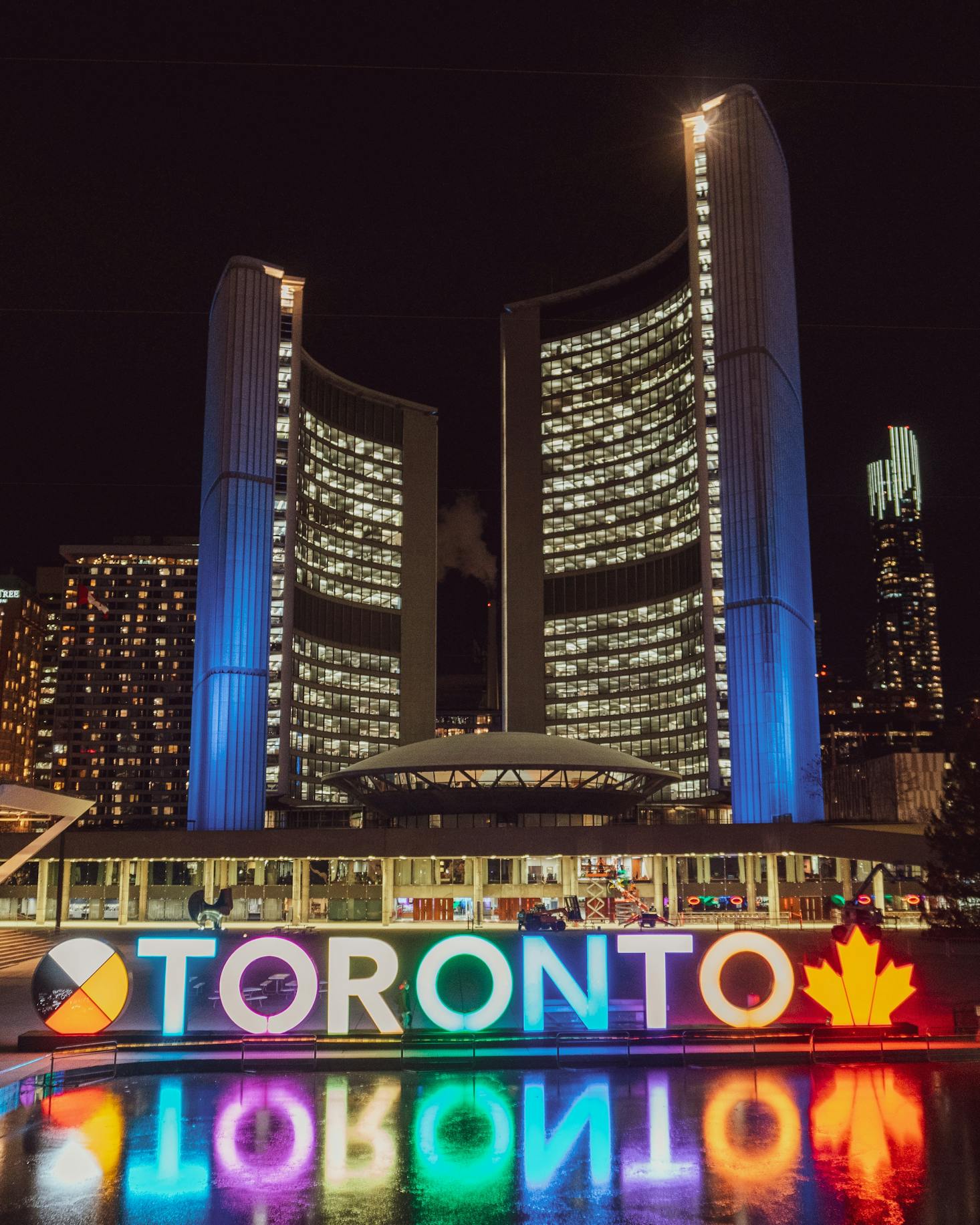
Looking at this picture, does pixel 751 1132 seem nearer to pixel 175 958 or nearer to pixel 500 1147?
pixel 500 1147

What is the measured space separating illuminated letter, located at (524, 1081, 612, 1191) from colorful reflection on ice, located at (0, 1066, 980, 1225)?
0.05 metres

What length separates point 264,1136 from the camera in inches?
718

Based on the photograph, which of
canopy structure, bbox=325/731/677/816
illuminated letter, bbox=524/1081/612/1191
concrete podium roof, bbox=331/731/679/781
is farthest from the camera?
canopy structure, bbox=325/731/677/816

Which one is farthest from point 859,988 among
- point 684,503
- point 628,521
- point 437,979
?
point 628,521

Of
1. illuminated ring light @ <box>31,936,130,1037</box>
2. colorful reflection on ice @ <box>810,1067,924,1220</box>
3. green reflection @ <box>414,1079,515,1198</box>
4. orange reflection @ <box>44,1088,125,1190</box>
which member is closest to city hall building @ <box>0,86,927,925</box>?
colorful reflection on ice @ <box>810,1067,924,1220</box>

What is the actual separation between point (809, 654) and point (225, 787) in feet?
216

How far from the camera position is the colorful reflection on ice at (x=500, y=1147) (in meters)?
14.6

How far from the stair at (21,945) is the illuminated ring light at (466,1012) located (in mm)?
36200

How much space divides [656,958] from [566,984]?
2.22 metres

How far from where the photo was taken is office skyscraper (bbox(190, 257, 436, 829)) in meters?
122

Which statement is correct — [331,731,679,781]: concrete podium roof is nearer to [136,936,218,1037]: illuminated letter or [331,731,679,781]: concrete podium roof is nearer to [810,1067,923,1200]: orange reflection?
[136,936,218,1037]: illuminated letter

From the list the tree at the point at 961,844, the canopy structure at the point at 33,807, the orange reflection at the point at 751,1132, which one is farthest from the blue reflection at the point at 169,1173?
the tree at the point at 961,844

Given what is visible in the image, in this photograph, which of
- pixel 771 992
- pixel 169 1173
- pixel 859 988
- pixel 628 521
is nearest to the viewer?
pixel 169 1173

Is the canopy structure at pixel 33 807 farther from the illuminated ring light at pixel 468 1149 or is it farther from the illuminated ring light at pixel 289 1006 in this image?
the illuminated ring light at pixel 468 1149
